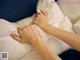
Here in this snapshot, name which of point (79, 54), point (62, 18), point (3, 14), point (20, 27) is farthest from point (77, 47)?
point (3, 14)

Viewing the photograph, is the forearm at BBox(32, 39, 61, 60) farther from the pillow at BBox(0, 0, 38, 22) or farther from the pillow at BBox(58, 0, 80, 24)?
the pillow at BBox(58, 0, 80, 24)

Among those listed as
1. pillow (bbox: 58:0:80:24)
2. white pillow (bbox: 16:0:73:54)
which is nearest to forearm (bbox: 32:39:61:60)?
white pillow (bbox: 16:0:73:54)

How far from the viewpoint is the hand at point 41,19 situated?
3.82 ft

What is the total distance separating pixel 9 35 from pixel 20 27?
5.7 inches

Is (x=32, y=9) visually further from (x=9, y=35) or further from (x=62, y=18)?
(x=9, y=35)

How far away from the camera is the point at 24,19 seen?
4.09 feet

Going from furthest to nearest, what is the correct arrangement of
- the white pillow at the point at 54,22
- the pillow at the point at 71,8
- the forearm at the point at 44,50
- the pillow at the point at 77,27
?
1. the pillow at the point at 71,8
2. the pillow at the point at 77,27
3. the white pillow at the point at 54,22
4. the forearm at the point at 44,50

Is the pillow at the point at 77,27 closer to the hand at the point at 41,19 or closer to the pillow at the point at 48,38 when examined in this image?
the pillow at the point at 48,38

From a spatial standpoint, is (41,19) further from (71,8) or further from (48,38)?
(71,8)

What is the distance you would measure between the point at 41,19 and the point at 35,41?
222 millimetres

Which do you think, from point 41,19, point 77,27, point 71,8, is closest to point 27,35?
point 41,19

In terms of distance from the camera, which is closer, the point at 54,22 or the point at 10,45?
the point at 10,45

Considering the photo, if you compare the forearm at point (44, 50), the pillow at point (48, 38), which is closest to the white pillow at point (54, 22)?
the pillow at point (48, 38)

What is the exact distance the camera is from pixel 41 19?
118 centimetres
